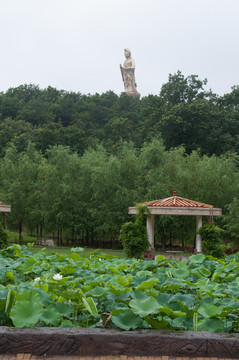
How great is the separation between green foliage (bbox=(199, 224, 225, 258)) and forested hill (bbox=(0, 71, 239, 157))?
14599 mm

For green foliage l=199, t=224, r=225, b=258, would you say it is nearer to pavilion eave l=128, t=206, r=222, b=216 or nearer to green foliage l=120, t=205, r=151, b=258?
pavilion eave l=128, t=206, r=222, b=216

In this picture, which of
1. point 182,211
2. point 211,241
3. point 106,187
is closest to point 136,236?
point 182,211

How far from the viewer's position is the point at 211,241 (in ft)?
42.2

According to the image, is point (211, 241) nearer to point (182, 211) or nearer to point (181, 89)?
point (182, 211)

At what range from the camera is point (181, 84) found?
106 feet

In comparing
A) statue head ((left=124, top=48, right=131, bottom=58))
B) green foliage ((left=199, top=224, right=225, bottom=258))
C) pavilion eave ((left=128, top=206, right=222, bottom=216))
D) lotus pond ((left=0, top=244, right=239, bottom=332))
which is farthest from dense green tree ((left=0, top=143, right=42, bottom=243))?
statue head ((left=124, top=48, right=131, bottom=58))

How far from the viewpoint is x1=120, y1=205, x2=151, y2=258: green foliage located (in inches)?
495

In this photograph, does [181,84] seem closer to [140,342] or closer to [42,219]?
[42,219]

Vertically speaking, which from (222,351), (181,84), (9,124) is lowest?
(222,351)

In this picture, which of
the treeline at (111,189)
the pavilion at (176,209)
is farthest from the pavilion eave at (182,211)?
the treeline at (111,189)

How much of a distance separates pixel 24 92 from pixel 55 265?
3692 cm

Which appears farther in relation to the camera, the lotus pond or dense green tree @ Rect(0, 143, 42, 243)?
dense green tree @ Rect(0, 143, 42, 243)

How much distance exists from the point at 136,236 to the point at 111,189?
641 centimetres

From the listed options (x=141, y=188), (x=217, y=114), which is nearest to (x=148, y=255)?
(x=141, y=188)
